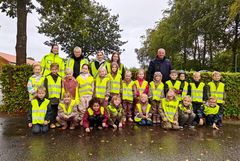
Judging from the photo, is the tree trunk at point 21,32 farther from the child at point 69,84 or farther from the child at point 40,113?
the child at point 40,113

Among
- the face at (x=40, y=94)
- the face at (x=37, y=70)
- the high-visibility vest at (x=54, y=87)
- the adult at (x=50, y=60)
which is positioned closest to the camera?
the face at (x=40, y=94)

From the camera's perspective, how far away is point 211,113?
8648 millimetres

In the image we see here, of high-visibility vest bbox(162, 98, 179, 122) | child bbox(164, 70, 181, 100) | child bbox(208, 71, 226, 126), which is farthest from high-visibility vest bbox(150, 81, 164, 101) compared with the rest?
child bbox(208, 71, 226, 126)

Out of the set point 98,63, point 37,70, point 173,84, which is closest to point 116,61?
point 98,63

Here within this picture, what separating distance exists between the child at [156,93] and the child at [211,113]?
126cm

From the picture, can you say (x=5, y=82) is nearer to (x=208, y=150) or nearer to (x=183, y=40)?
(x=208, y=150)

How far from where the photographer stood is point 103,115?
779 centimetres

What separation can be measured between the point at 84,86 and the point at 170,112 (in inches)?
97.5

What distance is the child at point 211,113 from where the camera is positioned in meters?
8.58

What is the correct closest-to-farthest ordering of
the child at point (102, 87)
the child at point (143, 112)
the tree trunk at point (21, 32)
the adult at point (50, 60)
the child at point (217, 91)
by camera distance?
the child at point (102, 87) < the child at point (143, 112) < the adult at point (50, 60) < the child at point (217, 91) < the tree trunk at point (21, 32)

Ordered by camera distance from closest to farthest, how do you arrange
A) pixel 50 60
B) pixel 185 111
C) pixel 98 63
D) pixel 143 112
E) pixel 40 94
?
pixel 40 94
pixel 185 111
pixel 143 112
pixel 50 60
pixel 98 63

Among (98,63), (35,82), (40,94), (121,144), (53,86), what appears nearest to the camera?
(121,144)

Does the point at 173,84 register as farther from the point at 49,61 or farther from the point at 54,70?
the point at 49,61

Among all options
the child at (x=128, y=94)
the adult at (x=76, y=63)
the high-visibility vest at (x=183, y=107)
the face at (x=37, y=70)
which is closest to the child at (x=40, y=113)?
the face at (x=37, y=70)
